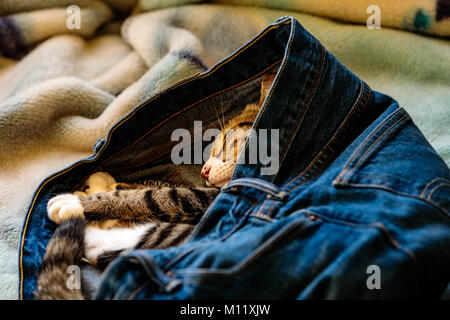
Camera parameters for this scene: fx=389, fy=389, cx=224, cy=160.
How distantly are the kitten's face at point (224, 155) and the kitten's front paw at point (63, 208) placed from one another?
1.02ft

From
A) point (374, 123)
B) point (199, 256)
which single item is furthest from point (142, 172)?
point (374, 123)

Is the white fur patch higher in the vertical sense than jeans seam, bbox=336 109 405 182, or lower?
lower

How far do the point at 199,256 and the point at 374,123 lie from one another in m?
0.44

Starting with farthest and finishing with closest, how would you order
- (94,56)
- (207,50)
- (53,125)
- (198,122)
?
(94,56) < (207,50) < (53,125) < (198,122)

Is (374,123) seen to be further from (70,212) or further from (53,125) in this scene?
(53,125)

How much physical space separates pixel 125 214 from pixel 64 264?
208mm

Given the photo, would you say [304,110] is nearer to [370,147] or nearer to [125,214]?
[370,147]

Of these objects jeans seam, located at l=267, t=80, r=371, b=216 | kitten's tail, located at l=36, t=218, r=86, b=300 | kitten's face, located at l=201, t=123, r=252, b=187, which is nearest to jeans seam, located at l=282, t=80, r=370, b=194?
jeans seam, located at l=267, t=80, r=371, b=216

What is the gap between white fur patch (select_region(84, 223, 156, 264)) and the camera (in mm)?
831

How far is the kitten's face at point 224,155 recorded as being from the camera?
3.20ft

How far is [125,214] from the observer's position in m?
0.93

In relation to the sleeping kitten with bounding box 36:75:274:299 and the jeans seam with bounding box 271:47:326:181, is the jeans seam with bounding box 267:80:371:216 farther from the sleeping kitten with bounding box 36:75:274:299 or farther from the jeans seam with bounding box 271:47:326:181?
the sleeping kitten with bounding box 36:75:274:299

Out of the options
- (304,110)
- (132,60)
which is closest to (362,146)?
(304,110)

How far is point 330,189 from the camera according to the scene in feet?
2.21
